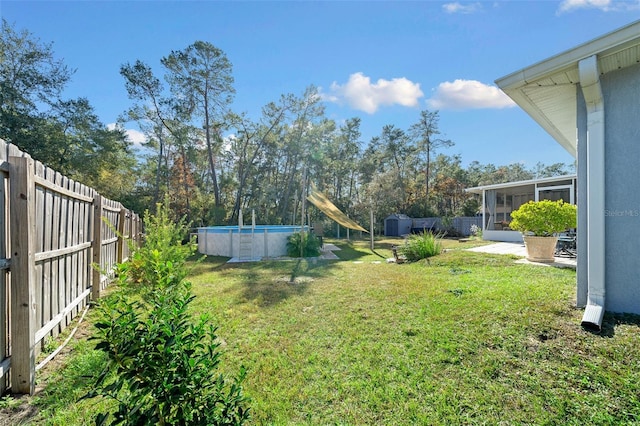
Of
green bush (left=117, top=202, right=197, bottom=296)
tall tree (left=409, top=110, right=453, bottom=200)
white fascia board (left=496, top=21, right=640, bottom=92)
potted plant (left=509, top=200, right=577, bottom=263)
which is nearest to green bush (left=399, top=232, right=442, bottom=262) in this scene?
potted plant (left=509, top=200, right=577, bottom=263)

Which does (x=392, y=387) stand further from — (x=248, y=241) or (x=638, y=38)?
(x=248, y=241)

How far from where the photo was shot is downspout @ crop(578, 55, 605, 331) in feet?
10.1

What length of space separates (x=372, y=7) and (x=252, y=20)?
297 cm

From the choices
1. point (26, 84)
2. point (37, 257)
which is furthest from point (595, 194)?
point (26, 84)

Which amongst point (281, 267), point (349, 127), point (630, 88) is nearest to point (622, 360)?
point (630, 88)

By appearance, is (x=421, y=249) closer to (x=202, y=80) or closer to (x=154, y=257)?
(x=154, y=257)

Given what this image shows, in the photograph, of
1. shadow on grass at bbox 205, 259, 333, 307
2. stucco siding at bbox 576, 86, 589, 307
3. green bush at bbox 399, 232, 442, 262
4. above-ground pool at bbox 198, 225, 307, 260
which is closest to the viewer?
stucco siding at bbox 576, 86, 589, 307

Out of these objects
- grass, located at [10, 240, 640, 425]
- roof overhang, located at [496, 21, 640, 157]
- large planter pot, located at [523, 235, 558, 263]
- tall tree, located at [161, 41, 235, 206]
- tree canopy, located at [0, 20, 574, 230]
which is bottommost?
grass, located at [10, 240, 640, 425]

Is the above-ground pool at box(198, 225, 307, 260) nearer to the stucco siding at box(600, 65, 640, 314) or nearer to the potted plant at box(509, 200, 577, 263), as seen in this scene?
the potted plant at box(509, 200, 577, 263)

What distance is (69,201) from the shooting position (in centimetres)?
347

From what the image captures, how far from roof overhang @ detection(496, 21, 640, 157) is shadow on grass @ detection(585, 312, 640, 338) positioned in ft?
8.64

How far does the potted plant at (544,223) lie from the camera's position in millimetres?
6305

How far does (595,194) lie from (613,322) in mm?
1349

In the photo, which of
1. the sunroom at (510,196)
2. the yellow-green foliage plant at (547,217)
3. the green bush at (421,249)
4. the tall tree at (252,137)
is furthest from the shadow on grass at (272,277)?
the tall tree at (252,137)
